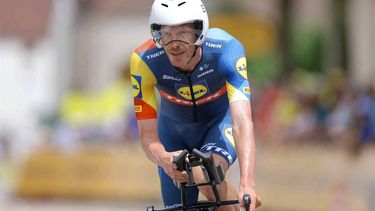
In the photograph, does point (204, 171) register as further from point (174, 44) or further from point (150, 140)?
point (174, 44)

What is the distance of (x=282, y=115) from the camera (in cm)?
1655

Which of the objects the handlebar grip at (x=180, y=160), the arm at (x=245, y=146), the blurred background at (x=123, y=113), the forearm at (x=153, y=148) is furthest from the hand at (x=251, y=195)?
the blurred background at (x=123, y=113)

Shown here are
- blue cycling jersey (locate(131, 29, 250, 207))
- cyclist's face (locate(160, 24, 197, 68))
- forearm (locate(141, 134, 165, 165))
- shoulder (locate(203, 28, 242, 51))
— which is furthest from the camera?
shoulder (locate(203, 28, 242, 51))

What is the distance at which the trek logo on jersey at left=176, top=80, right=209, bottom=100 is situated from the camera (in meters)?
7.20

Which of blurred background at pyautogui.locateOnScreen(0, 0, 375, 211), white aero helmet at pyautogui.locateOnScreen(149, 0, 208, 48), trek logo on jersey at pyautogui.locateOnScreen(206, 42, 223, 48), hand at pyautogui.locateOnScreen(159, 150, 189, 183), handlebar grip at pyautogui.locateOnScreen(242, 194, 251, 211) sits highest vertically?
white aero helmet at pyautogui.locateOnScreen(149, 0, 208, 48)

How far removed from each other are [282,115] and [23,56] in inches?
711

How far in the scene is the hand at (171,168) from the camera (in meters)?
6.49

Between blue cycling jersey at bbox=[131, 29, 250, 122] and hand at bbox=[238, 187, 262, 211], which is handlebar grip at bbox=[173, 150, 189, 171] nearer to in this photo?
hand at bbox=[238, 187, 262, 211]

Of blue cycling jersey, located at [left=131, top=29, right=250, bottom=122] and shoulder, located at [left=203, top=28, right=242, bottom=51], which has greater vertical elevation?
shoulder, located at [left=203, top=28, right=242, bottom=51]

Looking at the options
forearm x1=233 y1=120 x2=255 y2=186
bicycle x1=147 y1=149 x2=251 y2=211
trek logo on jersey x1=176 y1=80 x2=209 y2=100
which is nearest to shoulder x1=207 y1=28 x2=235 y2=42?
trek logo on jersey x1=176 y1=80 x2=209 y2=100

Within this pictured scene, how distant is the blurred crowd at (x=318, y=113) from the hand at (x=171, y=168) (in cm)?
663

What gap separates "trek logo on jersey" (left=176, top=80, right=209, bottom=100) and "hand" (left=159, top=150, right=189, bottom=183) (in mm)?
679

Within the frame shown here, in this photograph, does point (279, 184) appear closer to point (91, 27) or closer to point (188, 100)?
point (188, 100)

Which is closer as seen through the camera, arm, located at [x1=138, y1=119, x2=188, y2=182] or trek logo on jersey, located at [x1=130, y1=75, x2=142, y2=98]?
arm, located at [x1=138, y1=119, x2=188, y2=182]
